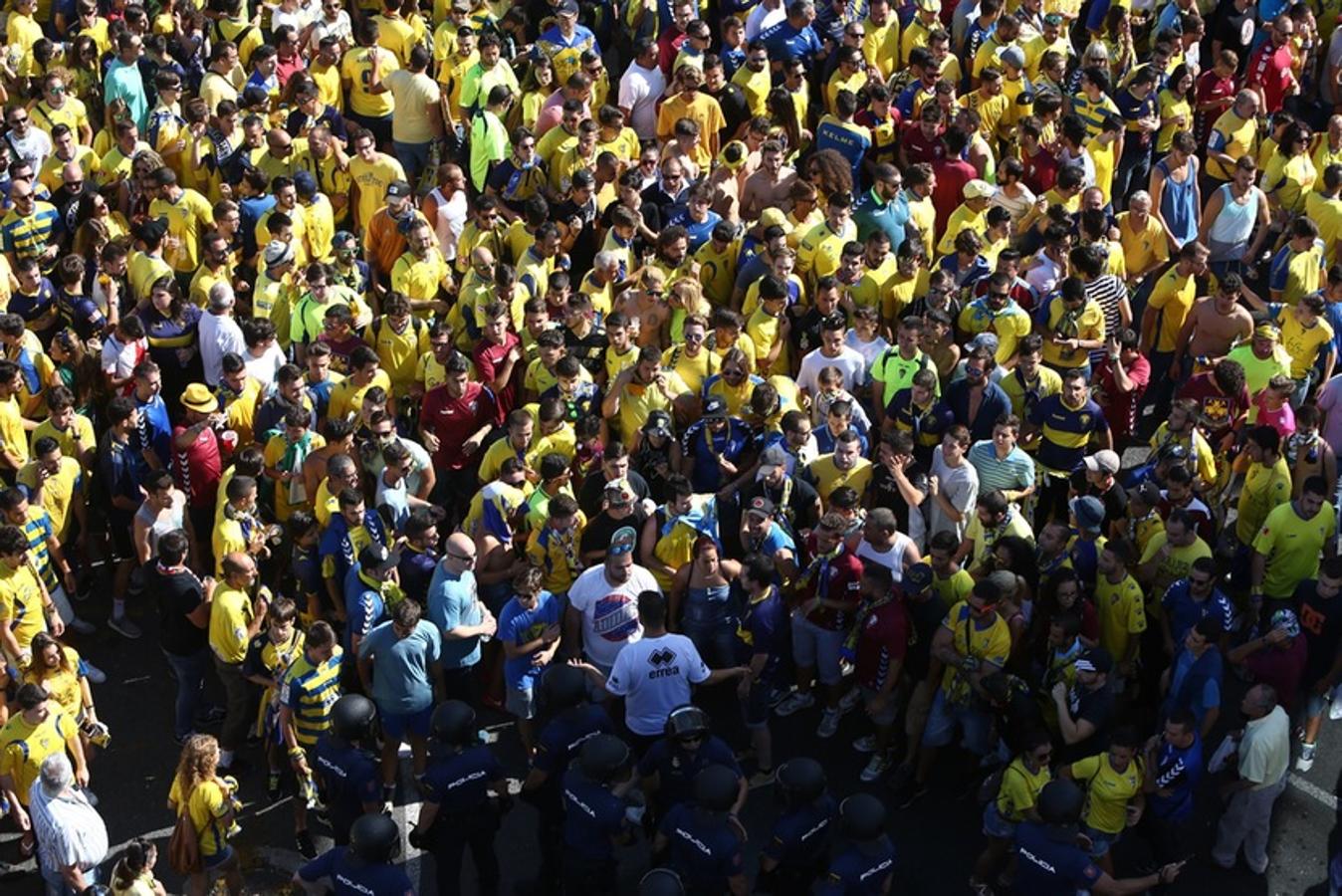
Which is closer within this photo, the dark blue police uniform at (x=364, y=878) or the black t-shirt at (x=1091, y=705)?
the dark blue police uniform at (x=364, y=878)

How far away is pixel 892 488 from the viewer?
38.9 feet

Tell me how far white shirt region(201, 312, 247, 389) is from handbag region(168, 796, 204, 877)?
12.8 ft

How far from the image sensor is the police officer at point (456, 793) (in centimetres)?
966

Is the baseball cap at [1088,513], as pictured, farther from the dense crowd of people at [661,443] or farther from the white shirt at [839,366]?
the white shirt at [839,366]

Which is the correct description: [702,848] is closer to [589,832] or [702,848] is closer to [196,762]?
[589,832]

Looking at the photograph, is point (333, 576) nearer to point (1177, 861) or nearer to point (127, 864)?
point (127, 864)

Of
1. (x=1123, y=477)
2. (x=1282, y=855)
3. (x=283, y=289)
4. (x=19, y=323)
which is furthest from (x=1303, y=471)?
(x=19, y=323)

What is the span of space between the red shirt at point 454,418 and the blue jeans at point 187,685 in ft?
6.77

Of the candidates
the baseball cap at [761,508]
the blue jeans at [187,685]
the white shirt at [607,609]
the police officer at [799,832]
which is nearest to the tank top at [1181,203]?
the baseball cap at [761,508]

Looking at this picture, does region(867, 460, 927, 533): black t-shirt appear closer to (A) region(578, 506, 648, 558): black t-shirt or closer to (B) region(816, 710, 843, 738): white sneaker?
(B) region(816, 710, 843, 738): white sneaker

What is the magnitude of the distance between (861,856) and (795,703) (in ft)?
8.77

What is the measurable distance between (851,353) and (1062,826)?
4.28m

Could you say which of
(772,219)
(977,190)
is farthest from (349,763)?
(977,190)

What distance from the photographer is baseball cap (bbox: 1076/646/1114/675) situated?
10.4 meters
